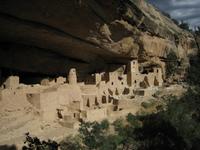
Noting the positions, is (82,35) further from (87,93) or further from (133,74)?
(133,74)

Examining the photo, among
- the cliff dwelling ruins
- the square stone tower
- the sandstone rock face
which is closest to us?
the cliff dwelling ruins

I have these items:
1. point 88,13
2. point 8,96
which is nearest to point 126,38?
point 88,13

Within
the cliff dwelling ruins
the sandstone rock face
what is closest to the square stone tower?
the cliff dwelling ruins

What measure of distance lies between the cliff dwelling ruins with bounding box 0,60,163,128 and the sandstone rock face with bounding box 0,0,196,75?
1.10 m

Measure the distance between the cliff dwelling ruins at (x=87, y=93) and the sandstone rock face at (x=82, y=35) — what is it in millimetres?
1105

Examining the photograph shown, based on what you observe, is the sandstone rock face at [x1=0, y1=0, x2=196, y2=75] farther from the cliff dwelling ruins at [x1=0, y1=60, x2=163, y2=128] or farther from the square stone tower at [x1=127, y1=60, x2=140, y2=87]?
the cliff dwelling ruins at [x1=0, y1=60, x2=163, y2=128]

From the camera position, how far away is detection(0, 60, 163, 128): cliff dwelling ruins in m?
15.4

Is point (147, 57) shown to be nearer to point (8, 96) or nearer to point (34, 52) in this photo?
point (34, 52)

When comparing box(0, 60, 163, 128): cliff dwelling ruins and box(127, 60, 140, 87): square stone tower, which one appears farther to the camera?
box(127, 60, 140, 87): square stone tower

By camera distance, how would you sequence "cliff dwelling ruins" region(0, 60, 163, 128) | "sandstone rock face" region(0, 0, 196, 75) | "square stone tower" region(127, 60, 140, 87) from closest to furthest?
1. "cliff dwelling ruins" region(0, 60, 163, 128)
2. "sandstone rock face" region(0, 0, 196, 75)
3. "square stone tower" region(127, 60, 140, 87)

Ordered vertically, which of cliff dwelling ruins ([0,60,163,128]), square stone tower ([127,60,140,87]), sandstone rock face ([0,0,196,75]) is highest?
sandstone rock face ([0,0,196,75])

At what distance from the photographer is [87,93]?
1847 cm

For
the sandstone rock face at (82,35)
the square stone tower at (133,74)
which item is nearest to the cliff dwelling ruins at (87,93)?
the square stone tower at (133,74)

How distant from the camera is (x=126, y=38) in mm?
19203
